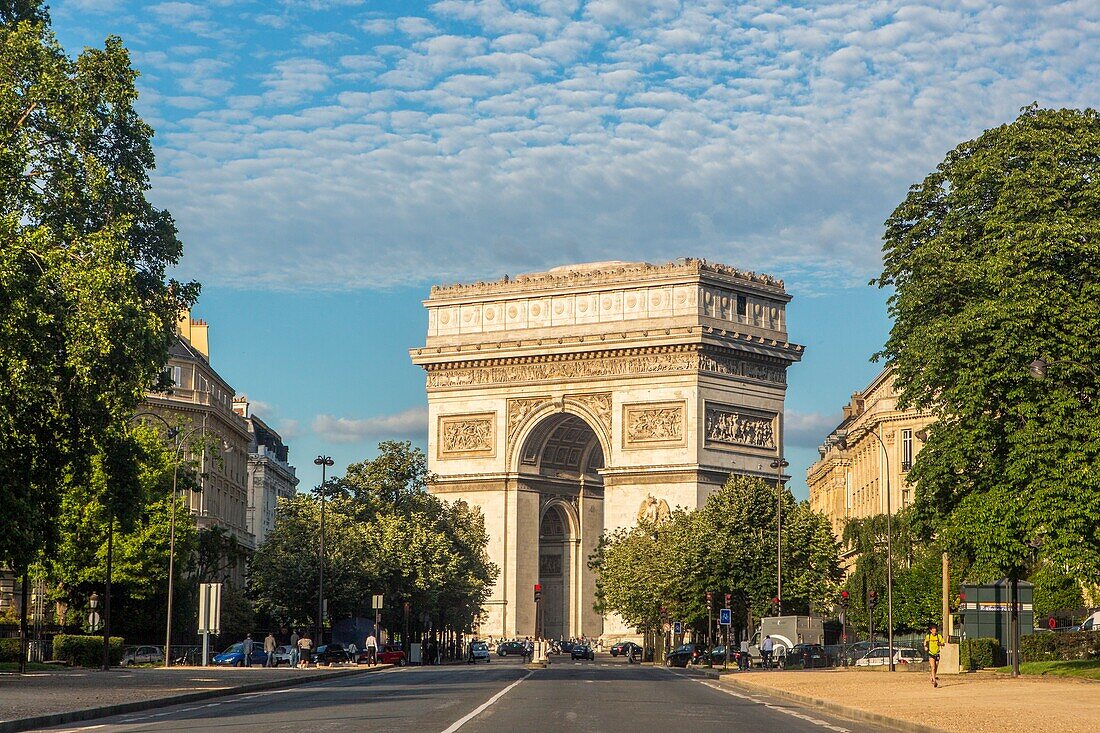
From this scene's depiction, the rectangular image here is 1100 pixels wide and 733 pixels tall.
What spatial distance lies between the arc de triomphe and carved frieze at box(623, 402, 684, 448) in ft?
0.29

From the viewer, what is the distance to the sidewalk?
91.2 feet

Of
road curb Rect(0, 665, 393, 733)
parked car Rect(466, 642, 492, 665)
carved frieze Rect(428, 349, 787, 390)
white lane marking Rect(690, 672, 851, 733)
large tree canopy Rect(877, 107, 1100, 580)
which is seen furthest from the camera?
carved frieze Rect(428, 349, 787, 390)

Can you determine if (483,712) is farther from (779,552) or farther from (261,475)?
(261,475)

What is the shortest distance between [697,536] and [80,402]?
167 feet

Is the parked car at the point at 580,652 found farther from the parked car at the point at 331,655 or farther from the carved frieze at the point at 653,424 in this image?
the parked car at the point at 331,655

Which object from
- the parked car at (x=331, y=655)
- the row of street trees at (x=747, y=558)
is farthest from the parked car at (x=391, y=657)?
the row of street trees at (x=747, y=558)

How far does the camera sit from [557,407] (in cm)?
11381

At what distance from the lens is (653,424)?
360 feet

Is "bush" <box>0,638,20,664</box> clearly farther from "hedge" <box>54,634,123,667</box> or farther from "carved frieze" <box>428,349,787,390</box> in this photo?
"carved frieze" <box>428,349,787,390</box>

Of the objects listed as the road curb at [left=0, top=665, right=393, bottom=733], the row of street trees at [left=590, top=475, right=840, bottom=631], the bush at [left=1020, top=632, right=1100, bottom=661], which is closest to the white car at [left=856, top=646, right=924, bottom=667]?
the row of street trees at [left=590, top=475, right=840, bottom=631]

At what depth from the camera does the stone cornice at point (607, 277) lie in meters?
110

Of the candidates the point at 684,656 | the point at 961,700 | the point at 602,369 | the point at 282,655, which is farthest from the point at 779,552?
the point at 961,700

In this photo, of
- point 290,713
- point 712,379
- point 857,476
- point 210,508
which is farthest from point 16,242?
point 857,476

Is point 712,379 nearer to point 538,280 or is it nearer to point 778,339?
point 778,339
